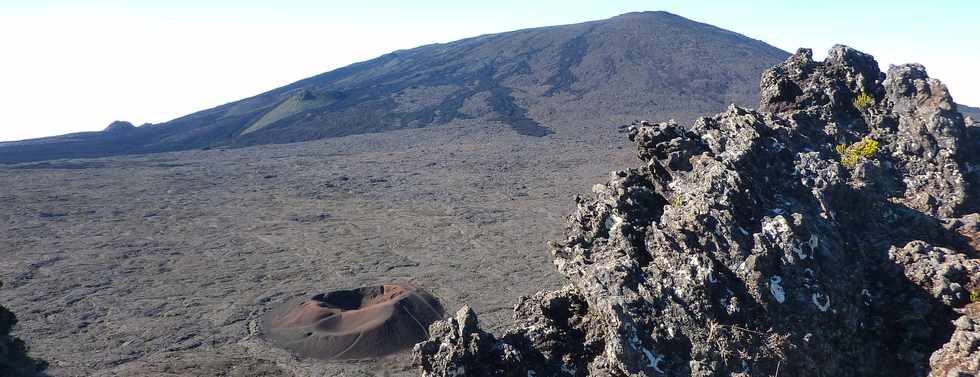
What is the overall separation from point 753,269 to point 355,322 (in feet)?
36.5

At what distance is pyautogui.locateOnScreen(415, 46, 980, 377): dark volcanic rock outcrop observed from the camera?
5.48 m

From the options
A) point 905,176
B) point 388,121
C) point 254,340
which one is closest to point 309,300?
point 254,340

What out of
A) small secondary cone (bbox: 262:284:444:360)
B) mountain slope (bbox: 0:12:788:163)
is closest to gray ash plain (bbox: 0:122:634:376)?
small secondary cone (bbox: 262:284:444:360)

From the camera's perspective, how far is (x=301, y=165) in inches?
1651

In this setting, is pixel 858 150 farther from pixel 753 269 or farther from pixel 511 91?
pixel 511 91

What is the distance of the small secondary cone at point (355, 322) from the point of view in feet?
46.0

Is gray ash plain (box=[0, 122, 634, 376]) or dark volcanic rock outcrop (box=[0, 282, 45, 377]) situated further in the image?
gray ash plain (box=[0, 122, 634, 376])

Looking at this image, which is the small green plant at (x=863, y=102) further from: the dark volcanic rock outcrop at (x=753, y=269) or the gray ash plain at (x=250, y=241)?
the gray ash plain at (x=250, y=241)

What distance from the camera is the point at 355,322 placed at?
49.4ft

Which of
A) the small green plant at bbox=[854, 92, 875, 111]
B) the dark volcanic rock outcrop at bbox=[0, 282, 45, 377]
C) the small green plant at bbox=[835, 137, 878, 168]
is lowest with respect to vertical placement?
→ the dark volcanic rock outcrop at bbox=[0, 282, 45, 377]

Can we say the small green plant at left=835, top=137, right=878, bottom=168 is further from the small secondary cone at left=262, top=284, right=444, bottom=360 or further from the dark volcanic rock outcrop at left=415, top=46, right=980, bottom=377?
the small secondary cone at left=262, top=284, right=444, bottom=360

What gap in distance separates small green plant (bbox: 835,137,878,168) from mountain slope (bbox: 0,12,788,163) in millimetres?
40422

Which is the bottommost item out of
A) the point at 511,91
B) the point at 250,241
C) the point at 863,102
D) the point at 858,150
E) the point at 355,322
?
the point at 355,322

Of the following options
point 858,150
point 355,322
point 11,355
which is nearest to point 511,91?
point 355,322
